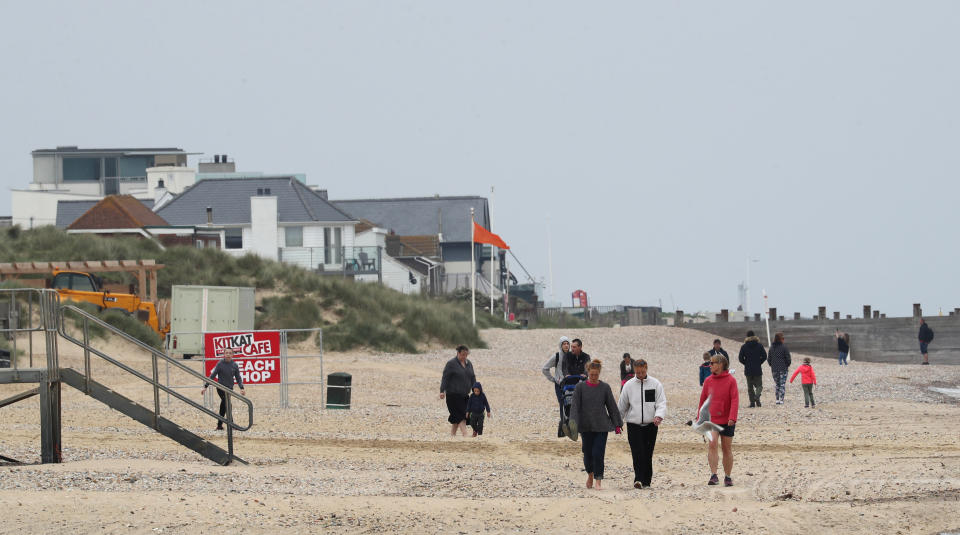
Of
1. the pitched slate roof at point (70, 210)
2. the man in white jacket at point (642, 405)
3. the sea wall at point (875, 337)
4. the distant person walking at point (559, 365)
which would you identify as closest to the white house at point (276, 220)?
the pitched slate roof at point (70, 210)

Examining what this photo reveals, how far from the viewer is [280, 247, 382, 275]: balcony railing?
204 feet

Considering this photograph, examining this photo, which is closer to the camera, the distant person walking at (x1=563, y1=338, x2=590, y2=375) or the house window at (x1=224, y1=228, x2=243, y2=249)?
the distant person walking at (x1=563, y1=338, x2=590, y2=375)

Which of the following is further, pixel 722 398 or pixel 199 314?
pixel 199 314

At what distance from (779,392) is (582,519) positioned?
15788 millimetres

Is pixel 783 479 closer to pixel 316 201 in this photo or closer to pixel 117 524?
pixel 117 524

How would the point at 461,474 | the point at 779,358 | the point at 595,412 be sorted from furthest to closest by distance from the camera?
the point at 779,358 < the point at 461,474 < the point at 595,412

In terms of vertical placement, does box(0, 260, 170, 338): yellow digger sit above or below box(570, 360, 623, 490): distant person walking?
above

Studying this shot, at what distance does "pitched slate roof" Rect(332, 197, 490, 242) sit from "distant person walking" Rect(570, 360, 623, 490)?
66.4 metres

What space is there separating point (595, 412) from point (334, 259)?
161 ft

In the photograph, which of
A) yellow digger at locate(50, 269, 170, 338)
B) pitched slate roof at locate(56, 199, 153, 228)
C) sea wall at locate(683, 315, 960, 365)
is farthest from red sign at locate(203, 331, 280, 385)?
pitched slate roof at locate(56, 199, 153, 228)

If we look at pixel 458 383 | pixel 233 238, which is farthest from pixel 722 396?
pixel 233 238

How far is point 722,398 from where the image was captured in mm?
14617

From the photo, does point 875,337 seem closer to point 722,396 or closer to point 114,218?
point 114,218

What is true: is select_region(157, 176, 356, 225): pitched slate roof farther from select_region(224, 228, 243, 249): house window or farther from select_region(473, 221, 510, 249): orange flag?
select_region(473, 221, 510, 249): orange flag
